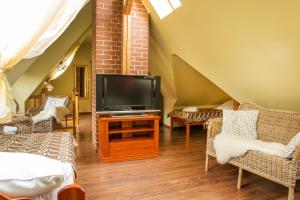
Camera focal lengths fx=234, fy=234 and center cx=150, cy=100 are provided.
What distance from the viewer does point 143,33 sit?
4180 millimetres

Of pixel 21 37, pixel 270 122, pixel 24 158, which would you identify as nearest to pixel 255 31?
pixel 270 122

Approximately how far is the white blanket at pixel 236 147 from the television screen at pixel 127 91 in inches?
54.0

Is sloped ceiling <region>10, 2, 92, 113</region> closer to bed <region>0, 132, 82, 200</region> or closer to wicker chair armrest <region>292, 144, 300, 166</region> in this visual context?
bed <region>0, 132, 82, 200</region>

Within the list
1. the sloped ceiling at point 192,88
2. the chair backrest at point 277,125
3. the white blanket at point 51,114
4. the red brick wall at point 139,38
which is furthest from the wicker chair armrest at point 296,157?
the white blanket at point 51,114

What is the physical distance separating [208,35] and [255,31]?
779mm

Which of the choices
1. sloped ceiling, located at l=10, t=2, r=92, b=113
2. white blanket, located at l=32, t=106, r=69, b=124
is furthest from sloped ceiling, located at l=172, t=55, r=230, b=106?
white blanket, located at l=32, t=106, r=69, b=124

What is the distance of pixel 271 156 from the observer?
2480mm

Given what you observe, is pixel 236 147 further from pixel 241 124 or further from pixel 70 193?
pixel 70 193

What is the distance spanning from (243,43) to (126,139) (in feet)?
7.40

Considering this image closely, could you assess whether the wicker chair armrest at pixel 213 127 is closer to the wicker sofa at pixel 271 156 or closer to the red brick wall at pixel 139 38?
the wicker sofa at pixel 271 156

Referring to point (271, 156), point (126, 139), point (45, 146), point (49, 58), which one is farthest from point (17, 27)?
point (49, 58)

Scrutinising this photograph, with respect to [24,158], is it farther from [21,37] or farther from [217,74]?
[217,74]

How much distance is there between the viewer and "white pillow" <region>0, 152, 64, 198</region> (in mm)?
992

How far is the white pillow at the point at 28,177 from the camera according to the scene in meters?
0.99
